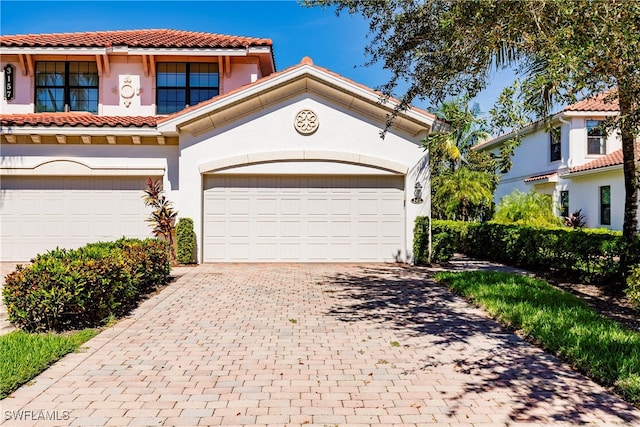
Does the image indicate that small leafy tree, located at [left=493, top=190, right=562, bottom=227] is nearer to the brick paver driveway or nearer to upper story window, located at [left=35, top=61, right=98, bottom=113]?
the brick paver driveway

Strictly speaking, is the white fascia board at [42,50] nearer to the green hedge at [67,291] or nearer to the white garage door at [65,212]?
the white garage door at [65,212]

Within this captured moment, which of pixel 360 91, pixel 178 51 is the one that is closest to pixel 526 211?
pixel 360 91

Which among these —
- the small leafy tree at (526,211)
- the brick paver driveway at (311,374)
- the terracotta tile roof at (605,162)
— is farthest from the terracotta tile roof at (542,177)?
the brick paver driveway at (311,374)

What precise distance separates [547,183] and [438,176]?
5437mm

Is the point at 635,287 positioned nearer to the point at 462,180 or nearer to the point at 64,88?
the point at 462,180

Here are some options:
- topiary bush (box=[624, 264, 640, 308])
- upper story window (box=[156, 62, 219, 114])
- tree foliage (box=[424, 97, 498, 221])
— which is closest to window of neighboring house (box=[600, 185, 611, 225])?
tree foliage (box=[424, 97, 498, 221])

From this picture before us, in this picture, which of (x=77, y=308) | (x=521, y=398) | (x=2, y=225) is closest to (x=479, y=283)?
(x=521, y=398)

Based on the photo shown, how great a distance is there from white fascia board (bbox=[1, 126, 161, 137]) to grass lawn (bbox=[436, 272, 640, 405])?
32.1ft

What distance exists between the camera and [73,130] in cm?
1239

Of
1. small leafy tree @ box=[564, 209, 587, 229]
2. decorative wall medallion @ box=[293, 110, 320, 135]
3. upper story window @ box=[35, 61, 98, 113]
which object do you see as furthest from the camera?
small leafy tree @ box=[564, 209, 587, 229]

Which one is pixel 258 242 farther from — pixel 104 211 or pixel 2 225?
pixel 2 225

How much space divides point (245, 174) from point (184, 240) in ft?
8.58

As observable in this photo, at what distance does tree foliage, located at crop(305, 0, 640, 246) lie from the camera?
5.09 meters

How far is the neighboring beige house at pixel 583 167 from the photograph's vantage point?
17.8m
